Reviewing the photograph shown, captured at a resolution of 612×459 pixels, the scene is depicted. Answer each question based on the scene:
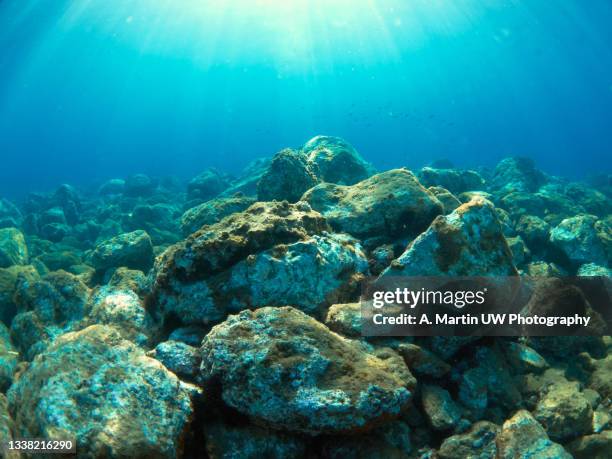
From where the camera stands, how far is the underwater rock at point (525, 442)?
12.6 feet

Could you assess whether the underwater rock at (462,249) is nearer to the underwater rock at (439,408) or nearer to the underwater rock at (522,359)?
the underwater rock at (522,359)

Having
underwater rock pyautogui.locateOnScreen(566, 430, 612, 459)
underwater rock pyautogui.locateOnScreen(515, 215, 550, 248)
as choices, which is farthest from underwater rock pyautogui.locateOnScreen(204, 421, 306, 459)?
underwater rock pyautogui.locateOnScreen(515, 215, 550, 248)

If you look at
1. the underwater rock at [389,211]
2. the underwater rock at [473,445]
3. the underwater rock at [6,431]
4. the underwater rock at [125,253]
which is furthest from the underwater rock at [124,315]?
the underwater rock at [473,445]

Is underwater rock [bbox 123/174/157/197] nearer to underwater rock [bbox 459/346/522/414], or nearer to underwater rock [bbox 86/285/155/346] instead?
underwater rock [bbox 86/285/155/346]

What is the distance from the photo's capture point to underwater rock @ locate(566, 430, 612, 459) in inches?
173

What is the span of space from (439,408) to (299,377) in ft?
6.29

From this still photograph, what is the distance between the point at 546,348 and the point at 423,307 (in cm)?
268

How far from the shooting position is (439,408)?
4375 millimetres

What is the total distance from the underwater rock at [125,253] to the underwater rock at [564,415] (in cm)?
998

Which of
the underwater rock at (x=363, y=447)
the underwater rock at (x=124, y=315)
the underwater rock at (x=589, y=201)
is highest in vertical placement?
the underwater rock at (x=124, y=315)

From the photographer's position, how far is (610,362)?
19.5 ft

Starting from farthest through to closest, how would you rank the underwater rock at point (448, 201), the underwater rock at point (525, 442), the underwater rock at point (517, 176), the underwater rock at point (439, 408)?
1. the underwater rock at point (517, 176)
2. the underwater rock at point (448, 201)
3. the underwater rock at point (439, 408)
4. the underwater rock at point (525, 442)

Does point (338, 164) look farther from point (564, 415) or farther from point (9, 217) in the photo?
point (9, 217)

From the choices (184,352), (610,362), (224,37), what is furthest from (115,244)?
(224,37)
